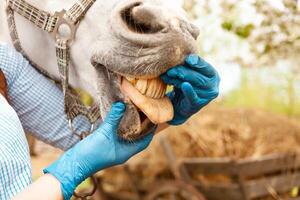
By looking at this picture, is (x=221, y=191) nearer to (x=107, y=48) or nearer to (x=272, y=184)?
(x=272, y=184)

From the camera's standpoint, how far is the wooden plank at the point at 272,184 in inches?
187

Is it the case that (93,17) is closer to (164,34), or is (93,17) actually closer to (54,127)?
(164,34)

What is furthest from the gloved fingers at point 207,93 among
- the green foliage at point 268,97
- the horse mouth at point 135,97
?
the green foliage at point 268,97

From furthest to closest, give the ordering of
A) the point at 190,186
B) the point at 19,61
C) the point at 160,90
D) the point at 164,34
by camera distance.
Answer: the point at 190,186, the point at 19,61, the point at 160,90, the point at 164,34

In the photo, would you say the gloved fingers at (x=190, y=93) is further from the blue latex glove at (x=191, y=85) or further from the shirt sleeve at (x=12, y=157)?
the shirt sleeve at (x=12, y=157)

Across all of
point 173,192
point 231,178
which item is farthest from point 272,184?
point 173,192

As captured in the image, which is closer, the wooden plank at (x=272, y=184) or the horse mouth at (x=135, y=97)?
the horse mouth at (x=135, y=97)

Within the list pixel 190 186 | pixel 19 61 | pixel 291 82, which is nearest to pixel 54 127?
pixel 19 61

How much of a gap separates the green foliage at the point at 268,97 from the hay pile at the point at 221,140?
134 cm

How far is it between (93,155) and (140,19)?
377 millimetres

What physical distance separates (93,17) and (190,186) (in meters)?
3.63

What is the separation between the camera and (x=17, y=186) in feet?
4.71

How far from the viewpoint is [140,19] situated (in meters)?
1.32

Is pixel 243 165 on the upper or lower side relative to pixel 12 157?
lower
